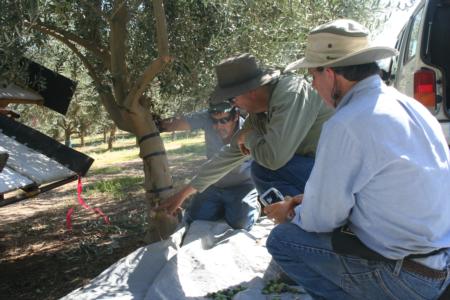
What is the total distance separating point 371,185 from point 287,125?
1.25m

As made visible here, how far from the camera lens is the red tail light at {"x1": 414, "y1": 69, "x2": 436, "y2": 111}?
5121mm

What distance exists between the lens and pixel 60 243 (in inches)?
292

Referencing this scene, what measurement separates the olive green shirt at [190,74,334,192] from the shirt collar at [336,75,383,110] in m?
1.03

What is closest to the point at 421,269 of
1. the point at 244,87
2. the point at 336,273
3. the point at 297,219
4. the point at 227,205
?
the point at 336,273

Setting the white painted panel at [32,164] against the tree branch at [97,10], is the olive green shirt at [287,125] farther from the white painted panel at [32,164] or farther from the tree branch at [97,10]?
the tree branch at [97,10]

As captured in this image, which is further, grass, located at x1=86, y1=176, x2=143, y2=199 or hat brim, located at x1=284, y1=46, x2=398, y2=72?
grass, located at x1=86, y1=176, x2=143, y2=199

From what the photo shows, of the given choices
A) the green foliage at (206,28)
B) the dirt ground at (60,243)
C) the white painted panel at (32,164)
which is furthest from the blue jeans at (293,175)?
the dirt ground at (60,243)

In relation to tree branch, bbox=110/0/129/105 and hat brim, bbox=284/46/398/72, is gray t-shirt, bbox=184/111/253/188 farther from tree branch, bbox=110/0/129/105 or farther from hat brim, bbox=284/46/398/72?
hat brim, bbox=284/46/398/72

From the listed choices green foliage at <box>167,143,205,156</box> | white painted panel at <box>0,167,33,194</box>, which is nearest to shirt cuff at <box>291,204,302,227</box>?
white painted panel at <box>0,167,33,194</box>

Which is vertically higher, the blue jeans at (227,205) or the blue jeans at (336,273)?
the blue jeans at (336,273)

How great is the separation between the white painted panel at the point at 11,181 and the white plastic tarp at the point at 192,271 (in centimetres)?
98

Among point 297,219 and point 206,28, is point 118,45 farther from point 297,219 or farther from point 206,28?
point 297,219

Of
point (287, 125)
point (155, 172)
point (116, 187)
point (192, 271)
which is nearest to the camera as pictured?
point (287, 125)

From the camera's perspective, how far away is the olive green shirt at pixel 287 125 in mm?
3361
